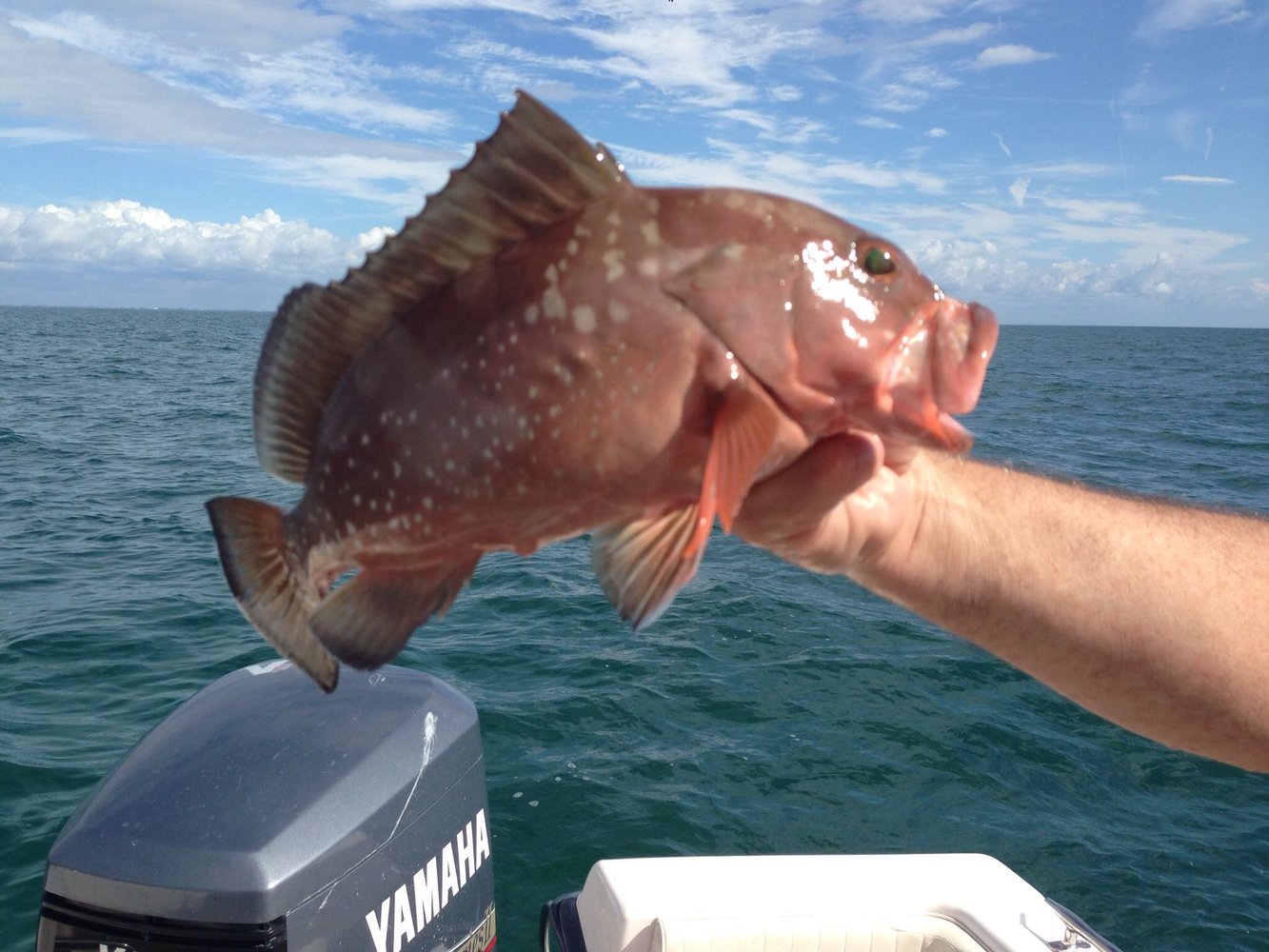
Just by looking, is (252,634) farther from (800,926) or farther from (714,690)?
(800,926)

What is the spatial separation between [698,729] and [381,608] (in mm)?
7962

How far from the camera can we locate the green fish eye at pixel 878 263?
78.4 inches

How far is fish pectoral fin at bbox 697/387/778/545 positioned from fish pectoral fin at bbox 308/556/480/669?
23.1 inches

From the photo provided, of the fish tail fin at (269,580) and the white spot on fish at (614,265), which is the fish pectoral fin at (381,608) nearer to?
the fish tail fin at (269,580)

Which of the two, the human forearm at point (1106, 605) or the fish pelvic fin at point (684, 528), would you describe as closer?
the fish pelvic fin at point (684, 528)

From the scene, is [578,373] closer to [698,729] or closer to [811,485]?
[811,485]

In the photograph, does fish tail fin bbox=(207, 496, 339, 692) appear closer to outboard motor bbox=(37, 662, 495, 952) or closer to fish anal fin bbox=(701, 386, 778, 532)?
fish anal fin bbox=(701, 386, 778, 532)

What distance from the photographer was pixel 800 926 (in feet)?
13.2

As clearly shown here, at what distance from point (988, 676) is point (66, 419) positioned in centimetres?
2772

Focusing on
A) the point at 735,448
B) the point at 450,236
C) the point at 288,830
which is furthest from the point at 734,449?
the point at 288,830

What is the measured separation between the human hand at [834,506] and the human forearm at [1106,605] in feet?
0.27

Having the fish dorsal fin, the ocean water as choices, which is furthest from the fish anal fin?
the ocean water

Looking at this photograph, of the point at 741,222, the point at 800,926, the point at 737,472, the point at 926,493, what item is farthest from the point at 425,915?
the point at 741,222

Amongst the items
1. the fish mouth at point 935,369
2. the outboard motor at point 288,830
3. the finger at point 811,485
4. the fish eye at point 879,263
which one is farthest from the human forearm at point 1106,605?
the outboard motor at point 288,830
